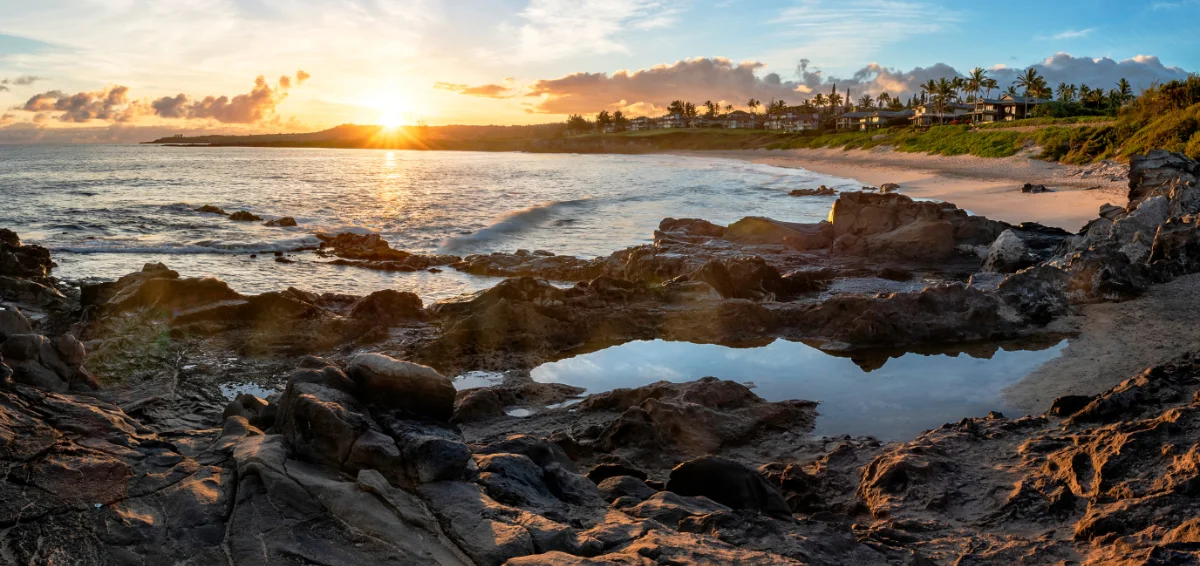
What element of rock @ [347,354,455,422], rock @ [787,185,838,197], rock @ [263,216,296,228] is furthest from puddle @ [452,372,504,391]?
rock @ [787,185,838,197]

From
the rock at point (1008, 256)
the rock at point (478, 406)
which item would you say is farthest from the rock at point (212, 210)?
the rock at point (1008, 256)

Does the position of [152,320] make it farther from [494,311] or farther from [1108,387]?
[1108,387]

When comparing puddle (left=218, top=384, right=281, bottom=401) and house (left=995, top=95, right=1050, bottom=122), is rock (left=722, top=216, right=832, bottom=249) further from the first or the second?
house (left=995, top=95, right=1050, bottom=122)

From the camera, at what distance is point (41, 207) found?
4072 centimetres

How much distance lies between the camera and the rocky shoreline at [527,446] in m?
4.78

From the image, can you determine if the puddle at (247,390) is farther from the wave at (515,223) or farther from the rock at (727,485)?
the wave at (515,223)

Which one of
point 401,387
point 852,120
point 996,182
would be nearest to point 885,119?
point 852,120

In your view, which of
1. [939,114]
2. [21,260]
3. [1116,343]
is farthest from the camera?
[939,114]

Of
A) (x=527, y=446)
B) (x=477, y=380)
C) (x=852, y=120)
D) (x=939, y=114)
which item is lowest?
(x=477, y=380)

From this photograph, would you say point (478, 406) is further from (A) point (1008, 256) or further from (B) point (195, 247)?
(B) point (195, 247)

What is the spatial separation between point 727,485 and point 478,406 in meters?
3.54

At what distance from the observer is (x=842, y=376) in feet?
33.6

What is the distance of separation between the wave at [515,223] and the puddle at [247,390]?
17443 millimetres

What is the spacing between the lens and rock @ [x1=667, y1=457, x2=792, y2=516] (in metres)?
6.09
